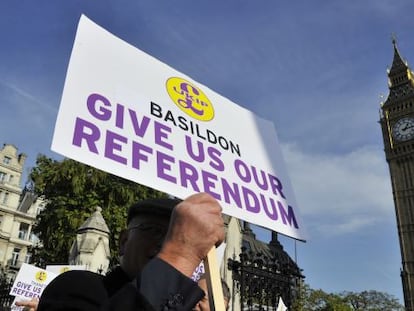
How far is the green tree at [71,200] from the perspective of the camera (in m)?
18.2

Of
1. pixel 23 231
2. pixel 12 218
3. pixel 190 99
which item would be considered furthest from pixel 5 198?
pixel 190 99

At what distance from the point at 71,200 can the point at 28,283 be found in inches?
516

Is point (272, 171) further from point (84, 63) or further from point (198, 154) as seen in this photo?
point (84, 63)

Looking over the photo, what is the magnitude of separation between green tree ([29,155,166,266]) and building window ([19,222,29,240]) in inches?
873

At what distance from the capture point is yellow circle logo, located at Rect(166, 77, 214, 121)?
8.91 feet

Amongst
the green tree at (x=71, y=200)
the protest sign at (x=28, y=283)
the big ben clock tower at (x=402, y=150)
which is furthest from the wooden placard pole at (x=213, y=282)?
the big ben clock tower at (x=402, y=150)

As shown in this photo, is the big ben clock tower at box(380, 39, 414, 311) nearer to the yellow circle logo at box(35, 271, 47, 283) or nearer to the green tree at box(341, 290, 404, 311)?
the green tree at box(341, 290, 404, 311)

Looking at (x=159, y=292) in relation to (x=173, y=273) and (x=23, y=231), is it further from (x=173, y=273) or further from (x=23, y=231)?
(x=23, y=231)

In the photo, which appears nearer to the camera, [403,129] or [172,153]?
[172,153]

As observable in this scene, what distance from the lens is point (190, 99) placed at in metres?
2.78

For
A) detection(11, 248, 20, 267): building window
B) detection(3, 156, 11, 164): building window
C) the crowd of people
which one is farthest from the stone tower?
detection(3, 156, 11, 164): building window

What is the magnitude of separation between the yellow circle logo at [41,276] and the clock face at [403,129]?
76781 mm

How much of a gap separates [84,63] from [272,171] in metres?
1.58

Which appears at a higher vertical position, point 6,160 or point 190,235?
point 6,160
